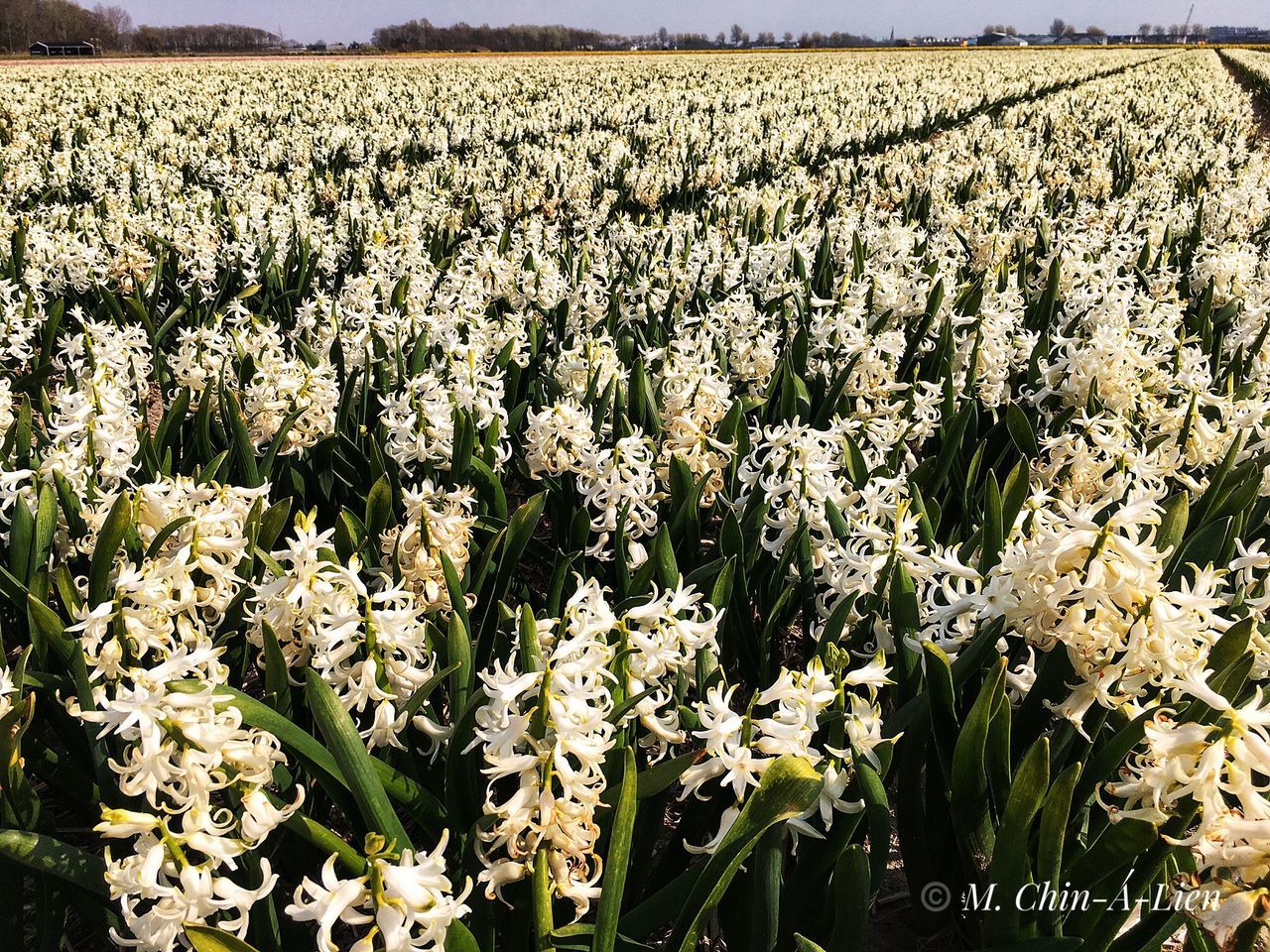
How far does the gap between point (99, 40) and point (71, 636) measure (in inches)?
4192

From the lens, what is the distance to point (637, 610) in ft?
5.71

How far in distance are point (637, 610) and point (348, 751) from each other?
597 millimetres

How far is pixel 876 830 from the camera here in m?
1.69

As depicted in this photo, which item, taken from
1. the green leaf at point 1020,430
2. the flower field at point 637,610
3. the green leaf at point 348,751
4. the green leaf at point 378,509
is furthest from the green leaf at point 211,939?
the green leaf at point 1020,430

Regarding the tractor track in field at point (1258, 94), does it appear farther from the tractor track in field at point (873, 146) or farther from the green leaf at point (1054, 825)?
the green leaf at point (1054, 825)

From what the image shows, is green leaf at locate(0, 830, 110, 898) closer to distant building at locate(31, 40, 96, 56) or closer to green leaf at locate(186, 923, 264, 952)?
green leaf at locate(186, 923, 264, 952)

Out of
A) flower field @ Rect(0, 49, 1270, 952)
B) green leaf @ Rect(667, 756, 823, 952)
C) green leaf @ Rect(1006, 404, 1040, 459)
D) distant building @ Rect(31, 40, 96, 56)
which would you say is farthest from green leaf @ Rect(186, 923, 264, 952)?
distant building @ Rect(31, 40, 96, 56)

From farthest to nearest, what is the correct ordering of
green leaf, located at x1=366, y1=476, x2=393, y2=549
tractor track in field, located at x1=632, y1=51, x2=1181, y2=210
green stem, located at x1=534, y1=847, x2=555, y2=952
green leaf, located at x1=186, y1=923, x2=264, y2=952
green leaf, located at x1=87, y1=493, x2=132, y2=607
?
tractor track in field, located at x1=632, y1=51, x2=1181, y2=210, green leaf, located at x1=366, y1=476, x2=393, y2=549, green leaf, located at x1=87, y1=493, x2=132, y2=607, green stem, located at x1=534, y1=847, x2=555, y2=952, green leaf, located at x1=186, y1=923, x2=264, y2=952

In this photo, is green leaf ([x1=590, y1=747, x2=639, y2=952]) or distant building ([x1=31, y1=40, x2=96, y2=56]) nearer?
green leaf ([x1=590, y1=747, x2=639, y2=952])

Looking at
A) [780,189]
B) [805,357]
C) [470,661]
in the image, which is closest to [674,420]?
[470,661]

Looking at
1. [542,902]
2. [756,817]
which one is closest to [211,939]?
[542,902]

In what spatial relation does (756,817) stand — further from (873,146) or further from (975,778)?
(873,146)

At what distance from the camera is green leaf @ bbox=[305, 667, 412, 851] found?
1.59m

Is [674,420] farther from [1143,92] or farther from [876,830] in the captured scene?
[1143,92]
